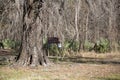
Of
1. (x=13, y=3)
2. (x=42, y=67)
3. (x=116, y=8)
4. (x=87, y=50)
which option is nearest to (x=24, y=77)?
(x=42, y=67)

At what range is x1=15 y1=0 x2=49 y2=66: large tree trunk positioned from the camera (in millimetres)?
20203

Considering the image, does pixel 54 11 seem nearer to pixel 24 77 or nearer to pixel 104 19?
pixel 24 77

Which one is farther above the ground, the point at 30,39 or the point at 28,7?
the point at 28,7

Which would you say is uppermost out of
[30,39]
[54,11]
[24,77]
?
[54,11]

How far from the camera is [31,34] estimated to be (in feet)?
66.5

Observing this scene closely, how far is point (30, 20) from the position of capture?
20.2m

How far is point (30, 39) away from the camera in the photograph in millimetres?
20297

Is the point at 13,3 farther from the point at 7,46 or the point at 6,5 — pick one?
the point at 7,46

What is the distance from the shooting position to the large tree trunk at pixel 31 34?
66.3 feet

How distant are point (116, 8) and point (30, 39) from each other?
18.7 meters

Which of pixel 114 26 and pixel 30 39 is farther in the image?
pixel 114 26

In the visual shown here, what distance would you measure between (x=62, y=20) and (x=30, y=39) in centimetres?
203

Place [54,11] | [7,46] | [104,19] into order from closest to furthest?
[54,11]
[104,19]
[7,46]

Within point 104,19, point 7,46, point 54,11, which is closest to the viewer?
point 54,11
